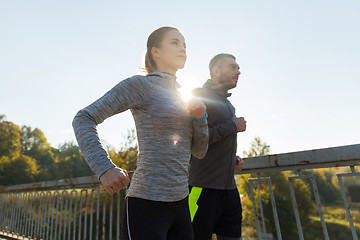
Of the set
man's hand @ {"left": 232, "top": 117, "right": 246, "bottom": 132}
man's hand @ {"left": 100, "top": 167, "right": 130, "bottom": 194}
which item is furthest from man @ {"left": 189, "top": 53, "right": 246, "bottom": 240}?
man's hand @ {"left": 100, "top": 167, "right": 130, "bottom": 194}

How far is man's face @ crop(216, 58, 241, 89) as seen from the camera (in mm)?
2125

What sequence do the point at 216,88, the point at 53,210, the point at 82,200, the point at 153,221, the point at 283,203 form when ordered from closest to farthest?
the point at 153,221 < the point at 216,88 < the point at 82,200 < the point at 53,210 < the point at 283,203

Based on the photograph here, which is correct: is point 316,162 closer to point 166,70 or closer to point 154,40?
point 166,70

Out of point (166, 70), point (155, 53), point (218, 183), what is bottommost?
point (218, 183)

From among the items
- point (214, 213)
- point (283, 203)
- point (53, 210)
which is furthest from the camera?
point (283, 203)

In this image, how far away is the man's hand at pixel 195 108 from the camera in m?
1.15

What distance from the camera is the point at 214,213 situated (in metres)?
1.60

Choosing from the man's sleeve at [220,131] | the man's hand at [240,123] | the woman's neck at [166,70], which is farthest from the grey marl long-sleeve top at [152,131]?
the man's hand at [240,123]

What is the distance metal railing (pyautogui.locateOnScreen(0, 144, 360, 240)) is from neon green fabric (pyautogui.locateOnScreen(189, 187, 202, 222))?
1.95ft

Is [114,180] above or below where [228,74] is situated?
below

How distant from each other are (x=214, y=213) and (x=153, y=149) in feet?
2.65

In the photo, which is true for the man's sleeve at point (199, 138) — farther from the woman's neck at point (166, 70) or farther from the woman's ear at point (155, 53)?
the woman's ear at point (155, 53)

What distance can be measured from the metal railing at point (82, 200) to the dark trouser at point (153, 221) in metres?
1.08

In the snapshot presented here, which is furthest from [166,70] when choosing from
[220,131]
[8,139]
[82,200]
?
[8,139]
